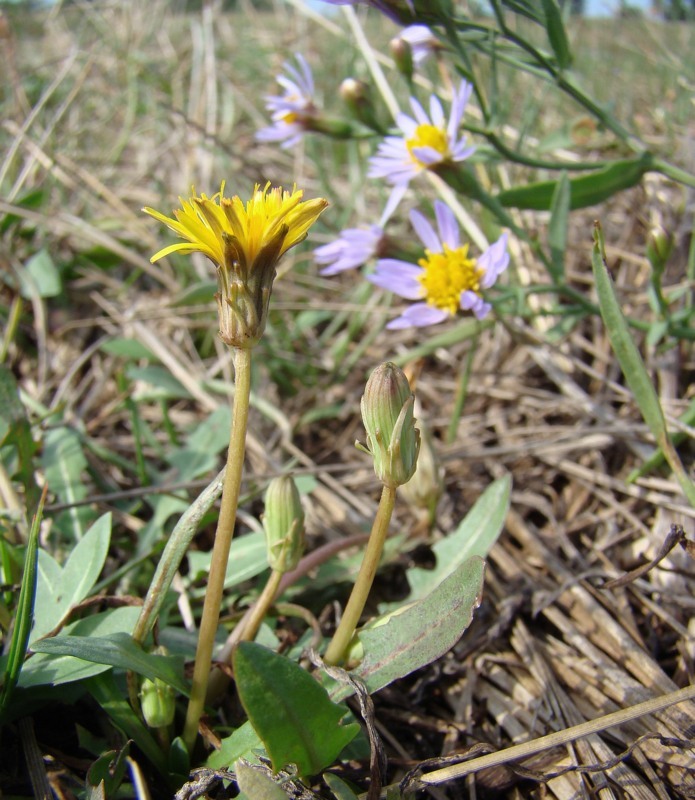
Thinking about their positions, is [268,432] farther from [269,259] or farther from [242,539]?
[269,259]

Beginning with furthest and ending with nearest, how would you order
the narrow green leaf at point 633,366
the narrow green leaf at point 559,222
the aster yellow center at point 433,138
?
the aster yellow center at point 433,138 → the narrow green leaf at point 559,222 → the narrow green leaf at point 633,366

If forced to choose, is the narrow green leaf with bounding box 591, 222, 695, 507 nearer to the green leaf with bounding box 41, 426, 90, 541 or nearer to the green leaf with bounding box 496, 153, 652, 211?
the green leaf with bounding box 496, 153, 652, 211

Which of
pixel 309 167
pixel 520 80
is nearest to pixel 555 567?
pixel 309 167

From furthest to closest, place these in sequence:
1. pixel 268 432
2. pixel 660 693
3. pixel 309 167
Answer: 1. pixel 309 167
2. pixel 268 432
3. pixel 660 693

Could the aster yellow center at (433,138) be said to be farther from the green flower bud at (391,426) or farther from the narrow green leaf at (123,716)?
the narrow green leaf at (123,716)

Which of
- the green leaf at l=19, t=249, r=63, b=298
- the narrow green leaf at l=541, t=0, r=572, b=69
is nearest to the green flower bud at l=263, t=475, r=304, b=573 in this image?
the narrow green leaf at l=541, t=0, r=572, b=69

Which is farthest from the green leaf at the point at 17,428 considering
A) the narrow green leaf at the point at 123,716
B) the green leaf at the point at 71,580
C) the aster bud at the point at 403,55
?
the aster bud at the point at 403,55

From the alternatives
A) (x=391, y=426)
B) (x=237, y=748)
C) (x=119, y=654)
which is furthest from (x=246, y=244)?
(x=237, y=748)
